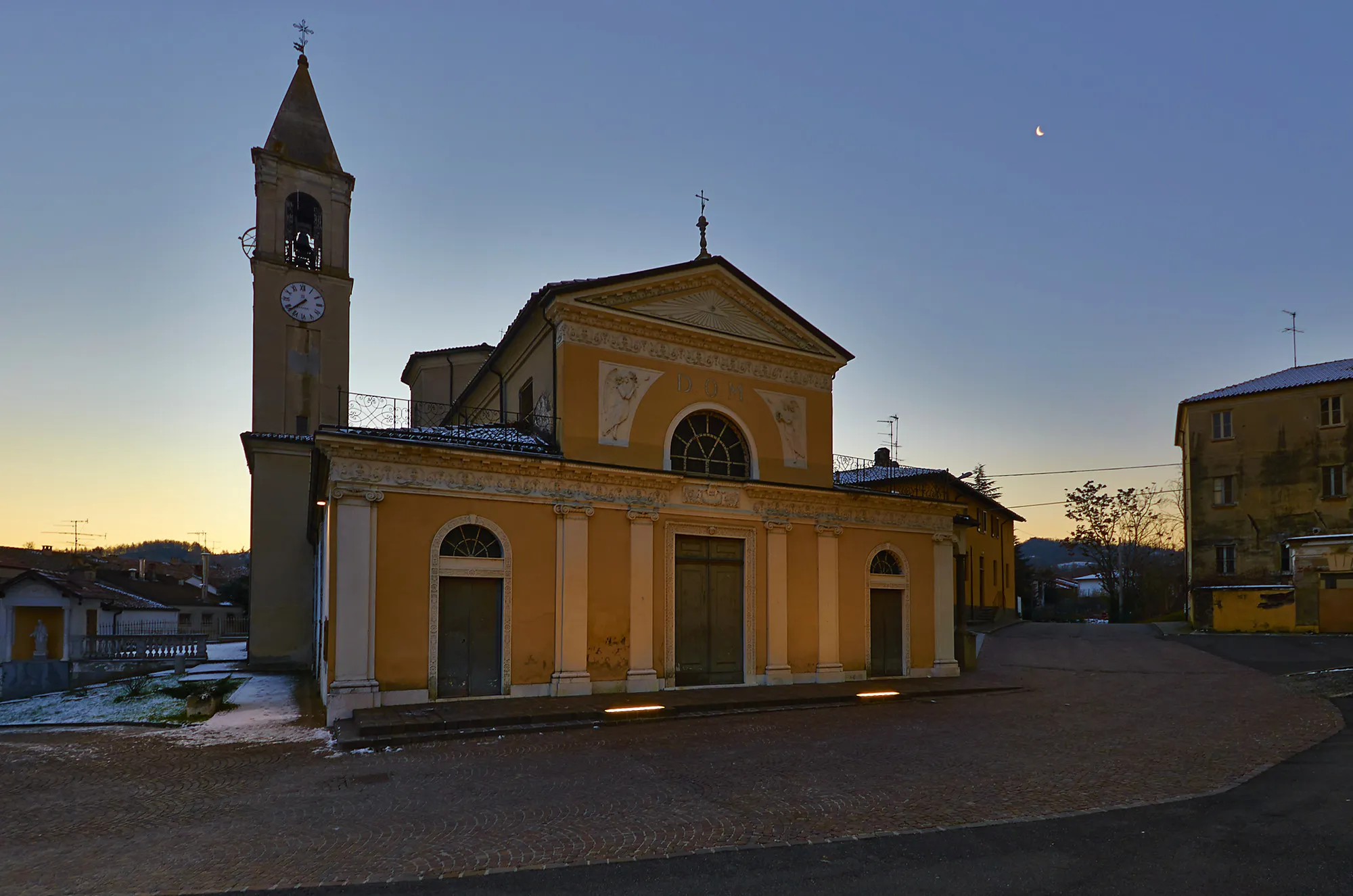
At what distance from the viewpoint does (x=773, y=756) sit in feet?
33.5

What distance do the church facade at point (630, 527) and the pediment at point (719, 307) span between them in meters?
0.05

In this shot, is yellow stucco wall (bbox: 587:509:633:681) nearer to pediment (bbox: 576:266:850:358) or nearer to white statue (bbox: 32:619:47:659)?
pediment (bbox: 576:266:850:358)

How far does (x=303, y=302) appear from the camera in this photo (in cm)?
2602

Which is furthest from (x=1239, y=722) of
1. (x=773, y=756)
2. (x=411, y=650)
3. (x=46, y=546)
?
(x=46, y=546)

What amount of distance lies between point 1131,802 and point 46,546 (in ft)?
221

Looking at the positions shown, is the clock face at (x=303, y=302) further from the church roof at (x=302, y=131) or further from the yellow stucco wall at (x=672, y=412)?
the yellow stucco wall at (x=672, y=412)

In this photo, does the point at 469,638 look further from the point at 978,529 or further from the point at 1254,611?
the point at 978,529

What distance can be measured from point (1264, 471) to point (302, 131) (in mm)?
39757

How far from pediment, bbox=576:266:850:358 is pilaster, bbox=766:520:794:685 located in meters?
4.33

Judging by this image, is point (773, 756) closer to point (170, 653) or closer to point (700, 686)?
point (700, 686)

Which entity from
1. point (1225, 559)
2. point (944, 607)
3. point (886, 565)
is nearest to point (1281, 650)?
point (944, 607)

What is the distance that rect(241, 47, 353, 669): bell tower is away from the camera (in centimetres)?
2400

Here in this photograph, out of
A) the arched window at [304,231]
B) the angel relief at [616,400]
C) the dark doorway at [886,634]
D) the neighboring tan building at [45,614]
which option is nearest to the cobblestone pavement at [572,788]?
the dark doorway at [886,634]

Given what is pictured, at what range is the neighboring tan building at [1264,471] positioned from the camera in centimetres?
3403
